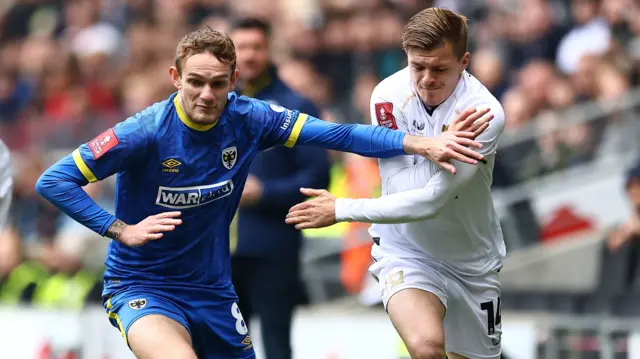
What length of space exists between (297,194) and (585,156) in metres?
4.55

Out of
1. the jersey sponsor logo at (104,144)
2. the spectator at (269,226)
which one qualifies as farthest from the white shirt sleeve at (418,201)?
the spectator at (269,226)

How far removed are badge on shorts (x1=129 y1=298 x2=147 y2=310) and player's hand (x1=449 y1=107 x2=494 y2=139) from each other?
5.99ft

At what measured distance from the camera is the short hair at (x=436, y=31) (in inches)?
255

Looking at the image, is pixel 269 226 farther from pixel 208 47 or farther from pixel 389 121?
pixel 208 47

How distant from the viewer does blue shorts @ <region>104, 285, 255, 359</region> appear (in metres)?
6.52

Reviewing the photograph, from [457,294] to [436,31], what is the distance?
1512 millimetres

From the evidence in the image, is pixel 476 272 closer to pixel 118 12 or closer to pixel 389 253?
pixel 389 253

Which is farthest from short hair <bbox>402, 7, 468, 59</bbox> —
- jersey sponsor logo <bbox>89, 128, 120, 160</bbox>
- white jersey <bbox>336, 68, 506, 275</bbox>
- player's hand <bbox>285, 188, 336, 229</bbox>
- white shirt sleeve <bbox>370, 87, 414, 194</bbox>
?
jersey sponsor logo <bbox>89, 128, 120, 160</bbox>

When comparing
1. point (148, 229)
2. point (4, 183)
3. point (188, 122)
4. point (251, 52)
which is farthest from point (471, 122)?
point (4, 183)

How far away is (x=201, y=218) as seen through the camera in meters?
6.62

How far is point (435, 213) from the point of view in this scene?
21.7 feet

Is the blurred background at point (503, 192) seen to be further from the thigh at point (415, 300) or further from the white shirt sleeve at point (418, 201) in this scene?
the white shirt sleeve at point (418, 201)

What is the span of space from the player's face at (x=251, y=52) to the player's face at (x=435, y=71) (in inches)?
73.6

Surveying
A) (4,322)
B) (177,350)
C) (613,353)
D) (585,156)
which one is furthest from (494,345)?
(4,322)
